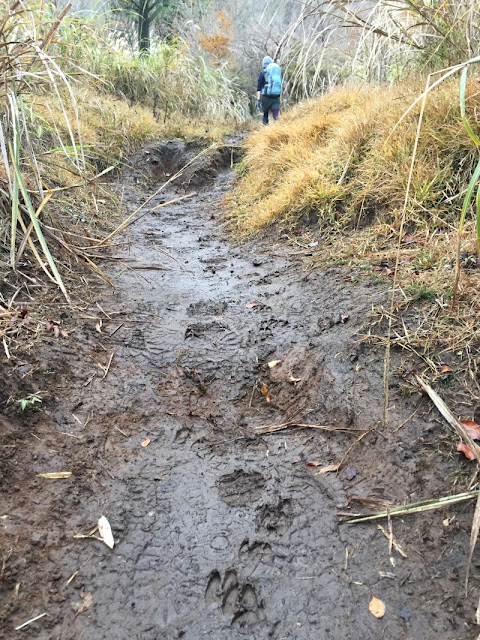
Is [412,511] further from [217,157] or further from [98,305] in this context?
[217,157]

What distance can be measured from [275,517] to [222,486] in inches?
8.8

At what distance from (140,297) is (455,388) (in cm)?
181

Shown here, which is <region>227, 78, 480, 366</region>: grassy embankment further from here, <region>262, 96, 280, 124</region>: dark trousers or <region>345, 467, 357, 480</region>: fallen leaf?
<region>262, 96, 280, 124</region>: dark trousers

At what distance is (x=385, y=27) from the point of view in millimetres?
2949

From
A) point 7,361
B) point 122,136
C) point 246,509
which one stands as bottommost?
point 246,509

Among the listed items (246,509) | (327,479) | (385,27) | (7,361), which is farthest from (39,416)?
(385,27)

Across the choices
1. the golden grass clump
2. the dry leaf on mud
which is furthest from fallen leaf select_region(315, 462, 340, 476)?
the golden grass clump

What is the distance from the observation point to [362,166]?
3.10 m

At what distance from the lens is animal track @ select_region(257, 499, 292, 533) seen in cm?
138

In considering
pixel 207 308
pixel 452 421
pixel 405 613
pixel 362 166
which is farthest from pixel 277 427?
pixel 362 166

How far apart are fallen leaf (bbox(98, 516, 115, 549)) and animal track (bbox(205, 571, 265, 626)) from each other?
327mm

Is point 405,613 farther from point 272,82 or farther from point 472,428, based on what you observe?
point 272,82

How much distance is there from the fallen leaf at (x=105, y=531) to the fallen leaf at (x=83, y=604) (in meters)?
0.15

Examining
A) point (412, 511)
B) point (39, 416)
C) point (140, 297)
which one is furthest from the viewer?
point (140, 297)
